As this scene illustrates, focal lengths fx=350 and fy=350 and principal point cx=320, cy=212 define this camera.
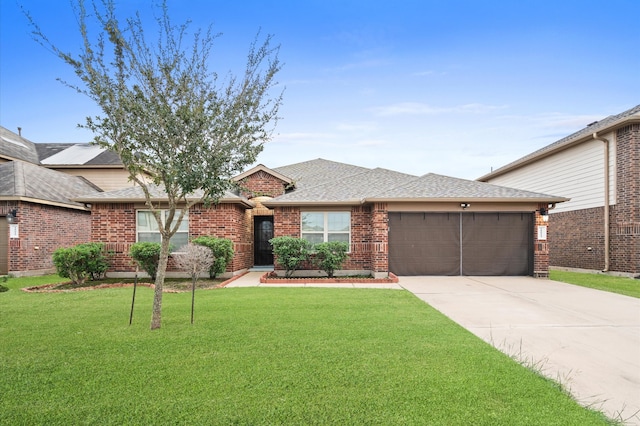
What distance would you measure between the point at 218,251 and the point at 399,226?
19.9ft

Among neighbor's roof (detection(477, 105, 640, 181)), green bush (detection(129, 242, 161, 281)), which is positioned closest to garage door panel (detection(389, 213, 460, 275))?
neighbor's roof (detection(477, 105, 640, 181))

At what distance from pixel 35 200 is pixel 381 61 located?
46.2 feet

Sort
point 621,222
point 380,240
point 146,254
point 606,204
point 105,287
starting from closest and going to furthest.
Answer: point 105,287 → point 146,254 → point 380,240 → point 621,222 → point 606,204

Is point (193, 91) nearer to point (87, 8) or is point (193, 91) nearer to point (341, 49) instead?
point (87, 8)

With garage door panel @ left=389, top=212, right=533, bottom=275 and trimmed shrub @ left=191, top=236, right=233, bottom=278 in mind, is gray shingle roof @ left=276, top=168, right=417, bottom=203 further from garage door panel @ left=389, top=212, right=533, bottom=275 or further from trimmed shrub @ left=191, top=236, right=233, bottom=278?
trimmed shrub @ left=191, top=236, right=233, bottom=278

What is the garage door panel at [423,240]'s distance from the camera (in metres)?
12.1

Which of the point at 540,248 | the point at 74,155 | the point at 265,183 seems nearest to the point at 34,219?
the point at 265,183

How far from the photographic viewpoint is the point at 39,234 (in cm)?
1316

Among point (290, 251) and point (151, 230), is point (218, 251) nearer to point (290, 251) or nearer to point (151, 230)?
point (290, 251)

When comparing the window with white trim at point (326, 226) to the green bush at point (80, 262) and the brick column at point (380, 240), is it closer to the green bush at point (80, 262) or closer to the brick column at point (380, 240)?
the brick column at point (380, 240)

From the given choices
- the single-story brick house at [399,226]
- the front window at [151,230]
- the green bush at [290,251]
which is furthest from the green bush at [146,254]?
the green bush at [290,251]

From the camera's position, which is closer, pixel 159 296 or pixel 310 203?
pixel 159 296

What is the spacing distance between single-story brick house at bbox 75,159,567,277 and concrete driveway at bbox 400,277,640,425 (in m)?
2.02

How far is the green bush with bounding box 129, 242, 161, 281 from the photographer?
34.8ft
